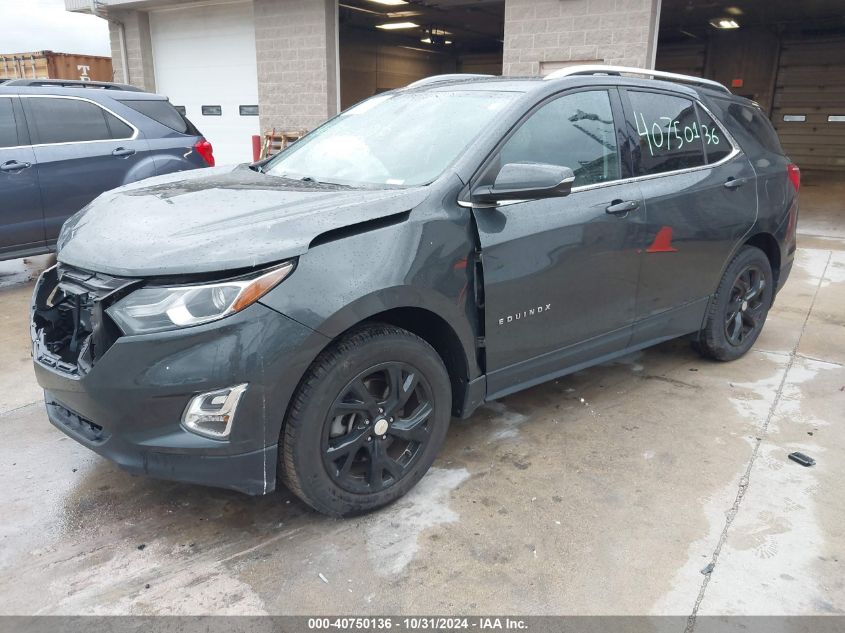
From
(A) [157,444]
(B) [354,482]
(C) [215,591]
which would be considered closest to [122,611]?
(C) [215,591]

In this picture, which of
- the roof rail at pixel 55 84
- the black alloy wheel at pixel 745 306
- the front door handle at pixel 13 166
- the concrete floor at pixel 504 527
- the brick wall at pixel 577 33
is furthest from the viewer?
the brick wall at pixel 577 33

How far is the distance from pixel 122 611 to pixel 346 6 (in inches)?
596

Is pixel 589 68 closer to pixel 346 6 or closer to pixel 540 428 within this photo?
pixel 540 428

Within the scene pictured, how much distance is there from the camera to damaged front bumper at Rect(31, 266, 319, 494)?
2215 mm

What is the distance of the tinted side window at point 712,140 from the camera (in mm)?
4026

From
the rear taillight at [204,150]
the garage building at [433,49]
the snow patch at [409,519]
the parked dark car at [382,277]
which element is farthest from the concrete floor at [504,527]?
the garage building at [433,49]

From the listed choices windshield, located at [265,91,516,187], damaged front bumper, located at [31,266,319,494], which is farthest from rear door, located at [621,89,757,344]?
damaged front bumper, located at [31,266,319,494]

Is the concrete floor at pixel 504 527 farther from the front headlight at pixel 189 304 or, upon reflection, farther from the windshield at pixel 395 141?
the windshield at pixel 395 141

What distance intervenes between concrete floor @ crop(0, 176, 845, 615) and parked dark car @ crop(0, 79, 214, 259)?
2488mm

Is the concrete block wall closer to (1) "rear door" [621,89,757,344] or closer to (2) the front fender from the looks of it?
(1) "rear door" [621,89,757,344]

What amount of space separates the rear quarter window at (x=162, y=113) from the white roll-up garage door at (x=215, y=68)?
5803 mm

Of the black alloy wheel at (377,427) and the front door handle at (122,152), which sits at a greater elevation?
the front door handle at (122,152)

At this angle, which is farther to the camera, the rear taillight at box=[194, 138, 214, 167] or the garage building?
the garage building

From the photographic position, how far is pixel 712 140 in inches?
160
